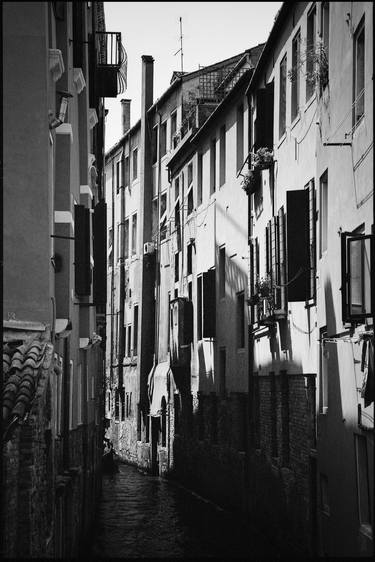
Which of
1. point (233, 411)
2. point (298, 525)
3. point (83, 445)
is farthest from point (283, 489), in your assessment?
point (233, 411)

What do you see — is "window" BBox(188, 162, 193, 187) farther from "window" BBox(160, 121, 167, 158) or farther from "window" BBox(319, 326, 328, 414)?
"window" BBox(319, 326, 328, 414)

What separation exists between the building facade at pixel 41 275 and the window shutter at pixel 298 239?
3.45 metres

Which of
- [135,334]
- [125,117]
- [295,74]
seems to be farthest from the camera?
[125,117]

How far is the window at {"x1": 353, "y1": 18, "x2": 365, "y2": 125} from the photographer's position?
13.5m

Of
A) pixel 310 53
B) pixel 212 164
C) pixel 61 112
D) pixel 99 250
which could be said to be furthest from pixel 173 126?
pixel 61 112

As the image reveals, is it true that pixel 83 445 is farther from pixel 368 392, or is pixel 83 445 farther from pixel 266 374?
pixel 368 392

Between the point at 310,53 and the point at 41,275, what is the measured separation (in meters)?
6.09

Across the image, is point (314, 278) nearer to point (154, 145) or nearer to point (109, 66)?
point (109, 66)

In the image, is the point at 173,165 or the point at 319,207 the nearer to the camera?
the point at 319,207

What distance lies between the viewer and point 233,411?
84.9ft

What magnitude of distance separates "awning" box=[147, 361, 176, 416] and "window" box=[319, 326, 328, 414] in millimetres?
18071

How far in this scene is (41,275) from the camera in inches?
527

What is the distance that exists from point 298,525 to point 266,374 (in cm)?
444

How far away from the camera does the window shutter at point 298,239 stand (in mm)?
17438
